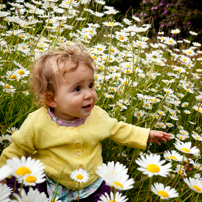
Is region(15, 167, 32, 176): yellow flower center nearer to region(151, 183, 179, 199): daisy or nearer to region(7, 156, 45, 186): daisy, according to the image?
region(7, 156, 45, 186): daisy

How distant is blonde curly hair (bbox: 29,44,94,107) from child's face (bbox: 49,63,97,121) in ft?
0.07

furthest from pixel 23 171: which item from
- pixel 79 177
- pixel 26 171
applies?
pixel 79 177

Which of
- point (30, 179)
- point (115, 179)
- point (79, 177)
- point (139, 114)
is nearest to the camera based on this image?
point (30, 179)

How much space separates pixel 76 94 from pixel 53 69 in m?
0.13

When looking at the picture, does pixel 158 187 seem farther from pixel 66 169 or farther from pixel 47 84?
pixel 47 84

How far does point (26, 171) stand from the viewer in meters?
0.69

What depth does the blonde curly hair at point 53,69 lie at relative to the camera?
3.68 ft

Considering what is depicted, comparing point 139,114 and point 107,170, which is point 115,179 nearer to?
point 107,170

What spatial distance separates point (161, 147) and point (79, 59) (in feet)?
3.07

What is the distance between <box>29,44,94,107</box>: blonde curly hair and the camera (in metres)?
1.12

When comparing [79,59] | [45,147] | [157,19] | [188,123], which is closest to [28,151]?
[45,147]

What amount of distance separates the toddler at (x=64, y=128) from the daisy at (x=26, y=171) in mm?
418

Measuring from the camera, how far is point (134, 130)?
1.35 m

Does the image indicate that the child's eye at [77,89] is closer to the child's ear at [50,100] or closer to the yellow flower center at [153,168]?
the child's ear at [50,100]
